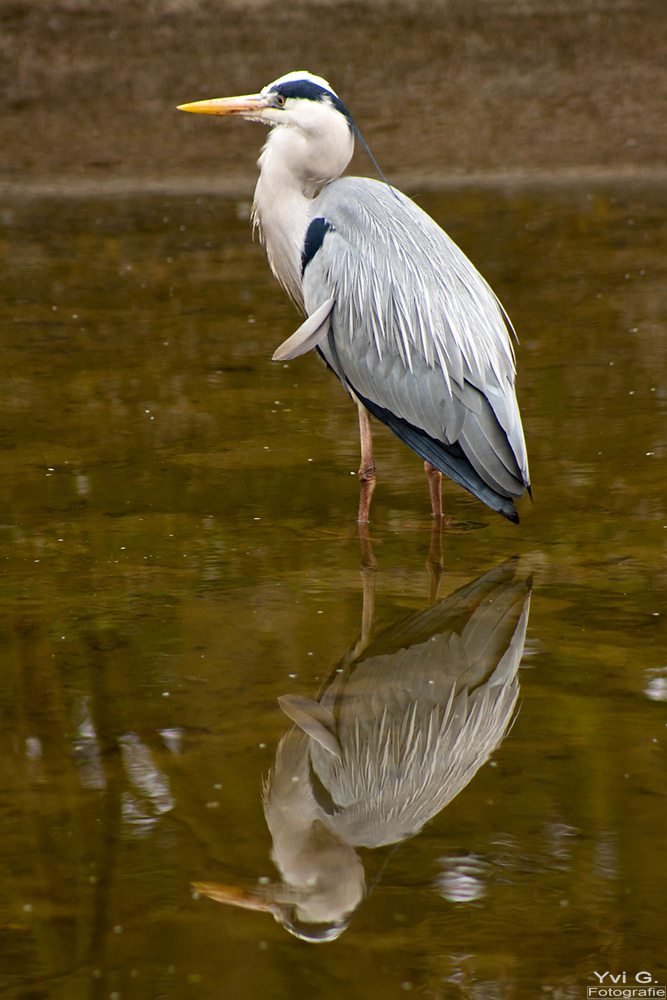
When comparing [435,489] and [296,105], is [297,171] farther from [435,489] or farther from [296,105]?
[435,489]

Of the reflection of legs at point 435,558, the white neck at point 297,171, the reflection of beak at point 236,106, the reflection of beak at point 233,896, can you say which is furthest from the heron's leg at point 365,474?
the reflection of beak at point 233,896

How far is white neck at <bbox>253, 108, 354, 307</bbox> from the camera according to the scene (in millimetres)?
4973

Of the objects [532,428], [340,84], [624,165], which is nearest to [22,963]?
[532,428]

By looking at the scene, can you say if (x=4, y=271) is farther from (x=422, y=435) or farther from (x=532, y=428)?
(x=422, y=435)

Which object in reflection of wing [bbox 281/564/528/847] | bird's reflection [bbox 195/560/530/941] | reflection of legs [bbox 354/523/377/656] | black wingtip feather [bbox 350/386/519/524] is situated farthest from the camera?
black wingtip feather [bbox 350/386/519/524]

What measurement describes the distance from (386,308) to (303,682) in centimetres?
161

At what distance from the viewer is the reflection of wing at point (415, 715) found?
10.1 ft

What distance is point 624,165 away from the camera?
1271 centimetres

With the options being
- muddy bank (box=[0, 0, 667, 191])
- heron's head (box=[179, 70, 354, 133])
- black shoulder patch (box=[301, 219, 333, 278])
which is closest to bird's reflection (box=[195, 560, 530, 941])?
black shoulder patch (box=[301, 219, 333, 278])

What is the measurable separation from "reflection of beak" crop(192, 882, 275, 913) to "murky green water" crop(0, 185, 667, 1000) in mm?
23

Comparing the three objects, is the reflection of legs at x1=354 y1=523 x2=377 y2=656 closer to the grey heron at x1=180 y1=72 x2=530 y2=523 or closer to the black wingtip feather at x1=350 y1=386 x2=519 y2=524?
the grey heron at x1=180 y1=72 x2=530 y2=523

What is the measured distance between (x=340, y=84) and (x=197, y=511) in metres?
10.4

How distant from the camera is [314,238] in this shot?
489 centimetres

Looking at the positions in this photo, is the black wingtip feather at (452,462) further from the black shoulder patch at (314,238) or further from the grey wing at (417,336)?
the black shoulder patch at (314,238)
